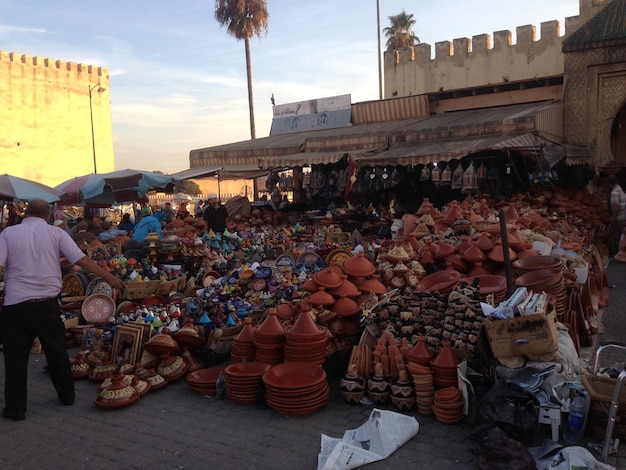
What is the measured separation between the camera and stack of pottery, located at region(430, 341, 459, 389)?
12.7ft

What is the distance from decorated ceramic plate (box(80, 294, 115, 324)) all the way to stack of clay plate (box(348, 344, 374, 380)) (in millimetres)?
3172

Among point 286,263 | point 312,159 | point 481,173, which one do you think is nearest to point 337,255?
point 286,263

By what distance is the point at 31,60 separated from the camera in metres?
33.2

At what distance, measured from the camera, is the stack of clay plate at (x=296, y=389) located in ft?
13.1

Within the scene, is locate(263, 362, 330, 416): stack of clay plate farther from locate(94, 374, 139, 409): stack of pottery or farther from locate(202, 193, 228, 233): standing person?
locate(202, 193, 228, 233): standing person

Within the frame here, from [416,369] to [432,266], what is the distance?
2219mm

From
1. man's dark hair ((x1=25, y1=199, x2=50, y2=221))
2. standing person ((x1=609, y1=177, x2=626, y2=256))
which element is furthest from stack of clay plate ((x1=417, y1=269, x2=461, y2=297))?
standing person ((x1=609, y1=177, x2=626, y2=256))

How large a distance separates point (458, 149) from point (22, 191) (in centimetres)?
855

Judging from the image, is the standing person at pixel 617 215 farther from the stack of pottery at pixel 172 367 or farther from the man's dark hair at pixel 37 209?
the man's dark hair at pixel 37 209

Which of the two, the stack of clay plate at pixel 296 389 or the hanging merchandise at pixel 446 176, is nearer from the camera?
the stack of clay plate at pixel 296 389

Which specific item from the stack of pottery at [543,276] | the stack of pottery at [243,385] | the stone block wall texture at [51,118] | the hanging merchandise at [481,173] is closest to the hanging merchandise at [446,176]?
the hanging merchandise at [481,173]

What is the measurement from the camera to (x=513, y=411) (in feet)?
10.8

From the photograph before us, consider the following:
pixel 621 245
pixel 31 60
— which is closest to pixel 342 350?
pixel 621 245

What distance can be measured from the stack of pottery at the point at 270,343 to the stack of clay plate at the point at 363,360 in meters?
0.64
